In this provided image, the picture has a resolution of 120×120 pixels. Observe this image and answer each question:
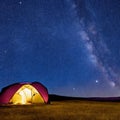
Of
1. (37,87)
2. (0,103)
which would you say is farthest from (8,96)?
(37,87)

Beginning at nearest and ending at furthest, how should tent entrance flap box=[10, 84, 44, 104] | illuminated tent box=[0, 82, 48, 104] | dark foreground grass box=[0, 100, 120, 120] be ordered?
dark foreground grass box=[0, 100, 120, 120], illuminated tent box=[0, 82, 48, 104], tent entrance flap box=[10, 84, 44, 104]

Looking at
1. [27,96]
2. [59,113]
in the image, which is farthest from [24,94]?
[59,113]

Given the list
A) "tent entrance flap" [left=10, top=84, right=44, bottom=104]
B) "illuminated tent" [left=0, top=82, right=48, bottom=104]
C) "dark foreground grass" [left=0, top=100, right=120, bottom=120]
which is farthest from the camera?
"tent entrance flap" [left=10, top=84, right=44, bottom=104]

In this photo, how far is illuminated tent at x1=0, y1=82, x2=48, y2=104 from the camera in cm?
2692

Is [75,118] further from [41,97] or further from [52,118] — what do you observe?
[41,97]

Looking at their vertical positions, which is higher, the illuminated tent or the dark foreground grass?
the illuminated tent

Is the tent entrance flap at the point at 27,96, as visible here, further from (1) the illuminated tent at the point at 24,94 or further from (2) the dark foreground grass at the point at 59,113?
(2) the dark foreground grass at the point at 59,113

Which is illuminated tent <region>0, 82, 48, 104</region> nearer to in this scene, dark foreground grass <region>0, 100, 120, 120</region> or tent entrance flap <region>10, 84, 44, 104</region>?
tent entrance flap <region>10, 84, 44, 104</region>

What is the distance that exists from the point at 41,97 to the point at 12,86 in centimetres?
257

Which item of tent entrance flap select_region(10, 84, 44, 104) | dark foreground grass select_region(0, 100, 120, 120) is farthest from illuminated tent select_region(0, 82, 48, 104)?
dark foreground grass select_region(0, 100, 120, 120)

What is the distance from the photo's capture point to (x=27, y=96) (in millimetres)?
28828

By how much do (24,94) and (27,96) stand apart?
0.38 m

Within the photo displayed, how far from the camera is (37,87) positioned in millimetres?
27875

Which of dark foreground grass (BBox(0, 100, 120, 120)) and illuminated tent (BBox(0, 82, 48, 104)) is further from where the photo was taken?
illuminated tent (BBox(0, 82, 48, 104))
